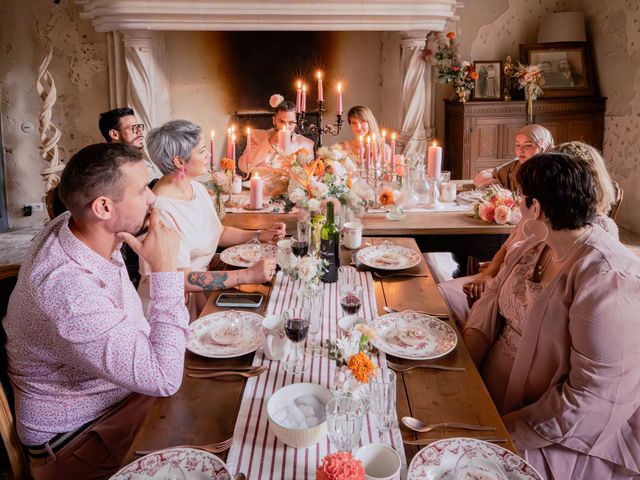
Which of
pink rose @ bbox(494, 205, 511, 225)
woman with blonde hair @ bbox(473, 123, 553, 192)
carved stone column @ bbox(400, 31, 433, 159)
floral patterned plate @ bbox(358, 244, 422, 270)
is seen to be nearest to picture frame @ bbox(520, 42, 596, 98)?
carved stone column @ bbox(400, 31, 433, 159)

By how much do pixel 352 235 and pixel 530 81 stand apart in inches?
129

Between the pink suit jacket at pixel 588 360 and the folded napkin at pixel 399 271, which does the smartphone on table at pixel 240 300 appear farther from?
the pink suit jacket at pixel 588 360

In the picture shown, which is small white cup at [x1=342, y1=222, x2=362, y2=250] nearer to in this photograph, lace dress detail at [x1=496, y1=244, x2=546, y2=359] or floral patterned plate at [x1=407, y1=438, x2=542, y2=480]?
lace dress detail at [x1=496, y1=244, x2=546, y2=359]

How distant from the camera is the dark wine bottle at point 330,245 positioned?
6.87ft

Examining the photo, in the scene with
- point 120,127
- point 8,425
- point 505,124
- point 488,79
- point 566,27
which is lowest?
point 8,425

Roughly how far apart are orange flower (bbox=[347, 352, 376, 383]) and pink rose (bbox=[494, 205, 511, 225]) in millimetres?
1661

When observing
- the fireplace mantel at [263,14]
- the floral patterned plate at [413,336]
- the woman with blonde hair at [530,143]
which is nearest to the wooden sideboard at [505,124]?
the fireplace mantel at [263,14]

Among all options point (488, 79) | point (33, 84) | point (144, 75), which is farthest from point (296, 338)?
point (33, 84)

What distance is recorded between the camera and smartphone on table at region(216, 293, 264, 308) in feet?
6.35

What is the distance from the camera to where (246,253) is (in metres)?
2.45

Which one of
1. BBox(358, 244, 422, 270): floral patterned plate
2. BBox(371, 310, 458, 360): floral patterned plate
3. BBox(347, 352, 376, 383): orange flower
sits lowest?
BBox(371, 310, 458, 360): floral patterned plate

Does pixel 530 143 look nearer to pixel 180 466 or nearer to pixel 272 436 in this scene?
pixel 272 436

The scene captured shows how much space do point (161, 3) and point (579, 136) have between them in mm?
3751

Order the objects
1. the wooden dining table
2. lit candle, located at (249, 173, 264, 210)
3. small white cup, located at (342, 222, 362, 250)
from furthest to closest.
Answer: lit candle, located at (249, 173, 264, 210)
small white cup, located at (342, 222, 362, 250)
the wooden dining table
